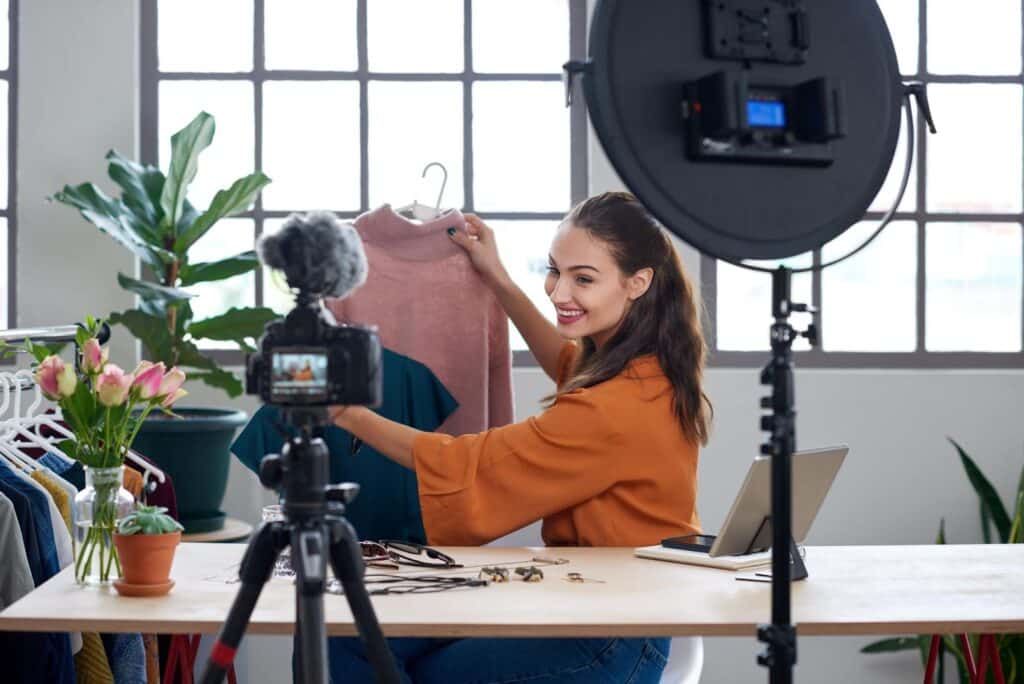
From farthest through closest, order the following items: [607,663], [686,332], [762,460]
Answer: [686,332]
[607,663]
[762,460]

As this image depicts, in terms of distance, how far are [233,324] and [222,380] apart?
17 cm

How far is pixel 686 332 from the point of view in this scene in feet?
8.38

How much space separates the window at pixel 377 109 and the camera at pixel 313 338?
2.71 metres

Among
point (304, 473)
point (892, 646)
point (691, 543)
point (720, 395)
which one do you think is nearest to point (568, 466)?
point (691, 543)

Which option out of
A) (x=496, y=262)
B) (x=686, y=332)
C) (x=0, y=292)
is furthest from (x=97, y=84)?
(x=686, y=332)

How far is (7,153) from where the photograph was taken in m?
4.16

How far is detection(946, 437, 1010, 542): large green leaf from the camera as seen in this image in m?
3.93

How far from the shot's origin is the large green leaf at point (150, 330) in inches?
144

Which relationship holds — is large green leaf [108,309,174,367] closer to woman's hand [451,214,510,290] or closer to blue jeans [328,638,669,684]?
woman's hand [451,214,510,290]

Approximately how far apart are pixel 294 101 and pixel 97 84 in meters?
0.62

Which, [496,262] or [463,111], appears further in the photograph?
[463,111]

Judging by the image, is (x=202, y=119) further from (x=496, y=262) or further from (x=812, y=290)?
(x=812, y=290)

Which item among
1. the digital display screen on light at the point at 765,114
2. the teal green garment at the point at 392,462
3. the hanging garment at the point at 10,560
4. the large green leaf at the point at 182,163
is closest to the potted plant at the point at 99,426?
the hanging garment at the point at 10,560

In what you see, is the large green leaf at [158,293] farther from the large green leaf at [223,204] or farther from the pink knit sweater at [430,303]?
the pink knit sweater at [430,303]
